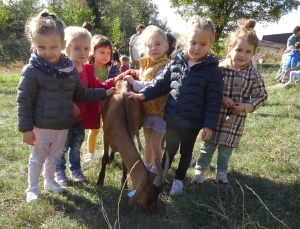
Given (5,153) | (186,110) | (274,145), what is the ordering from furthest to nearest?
(274,145)
(5,153)
(186,110)

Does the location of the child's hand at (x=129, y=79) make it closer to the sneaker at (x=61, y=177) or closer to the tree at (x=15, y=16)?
the sneaker at (x=61, y=177)

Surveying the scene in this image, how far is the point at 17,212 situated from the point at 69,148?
1125mm

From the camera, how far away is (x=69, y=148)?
3896 mm

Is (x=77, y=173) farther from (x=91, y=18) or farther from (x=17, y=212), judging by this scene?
(x=91, y=18)

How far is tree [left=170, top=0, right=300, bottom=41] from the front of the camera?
1819 centimetres

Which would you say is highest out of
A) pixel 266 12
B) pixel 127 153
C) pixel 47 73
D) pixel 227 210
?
pixel 266 12

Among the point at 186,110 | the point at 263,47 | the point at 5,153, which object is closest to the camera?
the point at 186,110

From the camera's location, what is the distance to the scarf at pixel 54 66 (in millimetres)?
2912

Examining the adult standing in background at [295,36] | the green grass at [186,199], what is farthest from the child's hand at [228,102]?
the adult standing in background at [295,36]

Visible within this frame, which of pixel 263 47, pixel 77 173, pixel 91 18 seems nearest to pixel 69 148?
pixel 77 173

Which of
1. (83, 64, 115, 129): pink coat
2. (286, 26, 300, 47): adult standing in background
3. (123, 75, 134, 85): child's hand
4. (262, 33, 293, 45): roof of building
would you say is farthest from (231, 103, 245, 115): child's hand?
(262, 33, 293, 45): roof of building

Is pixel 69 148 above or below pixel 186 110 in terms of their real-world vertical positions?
below

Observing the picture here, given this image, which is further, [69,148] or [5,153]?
[5,153]

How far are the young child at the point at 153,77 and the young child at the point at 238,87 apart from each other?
68 cm
